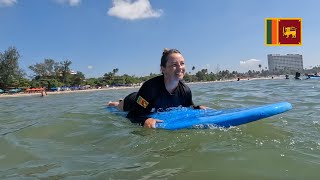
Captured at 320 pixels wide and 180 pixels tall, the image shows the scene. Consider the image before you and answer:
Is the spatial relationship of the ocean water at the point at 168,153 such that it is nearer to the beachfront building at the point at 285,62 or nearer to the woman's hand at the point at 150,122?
the woman's hand at the point at 150,122

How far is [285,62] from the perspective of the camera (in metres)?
178

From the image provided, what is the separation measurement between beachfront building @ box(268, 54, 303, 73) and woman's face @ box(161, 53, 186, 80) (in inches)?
6836

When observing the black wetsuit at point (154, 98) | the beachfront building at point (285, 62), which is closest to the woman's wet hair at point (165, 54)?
the black wetsuit at point (154, 98)

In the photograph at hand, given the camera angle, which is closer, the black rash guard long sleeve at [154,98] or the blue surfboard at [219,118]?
the blue surfboard at [219,118]

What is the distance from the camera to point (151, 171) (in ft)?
8.30

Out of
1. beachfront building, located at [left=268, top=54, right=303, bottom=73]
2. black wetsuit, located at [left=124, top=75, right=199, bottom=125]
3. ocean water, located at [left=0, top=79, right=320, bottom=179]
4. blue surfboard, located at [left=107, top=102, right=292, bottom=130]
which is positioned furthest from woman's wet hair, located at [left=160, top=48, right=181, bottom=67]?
beachfront building, located at [left=268, top=54, right=303, bottom=73]

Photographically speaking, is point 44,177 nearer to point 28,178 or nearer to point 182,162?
point 28,178

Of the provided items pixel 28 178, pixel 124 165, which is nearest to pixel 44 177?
pixel 28 178

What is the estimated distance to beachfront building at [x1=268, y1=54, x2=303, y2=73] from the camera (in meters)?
169

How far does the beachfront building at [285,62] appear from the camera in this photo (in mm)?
169125

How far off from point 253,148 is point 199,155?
21.1 inches

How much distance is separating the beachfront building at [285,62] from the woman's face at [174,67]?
173639 millimetres

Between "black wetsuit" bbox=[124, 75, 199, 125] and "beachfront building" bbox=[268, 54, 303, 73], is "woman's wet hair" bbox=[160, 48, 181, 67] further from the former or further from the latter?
"beachfront building" bbox=[268, 54, 303, 73]

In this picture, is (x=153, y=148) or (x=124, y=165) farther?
(x=153, y=148)
